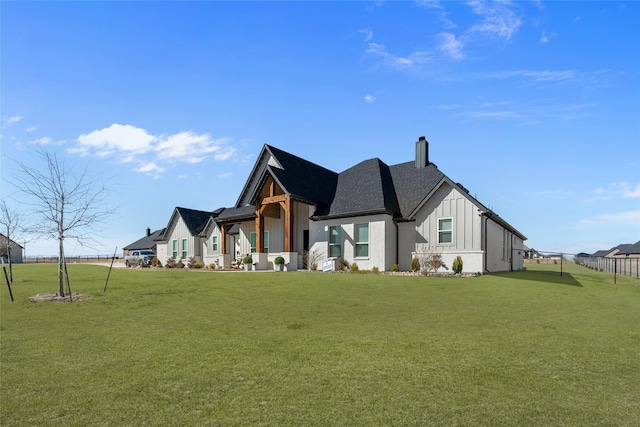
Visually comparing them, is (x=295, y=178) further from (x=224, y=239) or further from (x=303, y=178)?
(x=224, y=239)

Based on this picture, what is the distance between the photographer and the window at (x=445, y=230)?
20109mm

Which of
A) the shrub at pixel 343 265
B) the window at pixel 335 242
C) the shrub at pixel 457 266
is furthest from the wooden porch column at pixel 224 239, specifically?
the shrub at pixel 457 266

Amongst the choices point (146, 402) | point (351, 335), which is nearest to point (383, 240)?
point (351, 335)

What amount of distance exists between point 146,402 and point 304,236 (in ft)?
72.7

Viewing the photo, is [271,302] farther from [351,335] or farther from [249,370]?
[249,370]

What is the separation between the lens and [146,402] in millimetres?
4102

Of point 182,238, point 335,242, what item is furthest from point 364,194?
point 182,238

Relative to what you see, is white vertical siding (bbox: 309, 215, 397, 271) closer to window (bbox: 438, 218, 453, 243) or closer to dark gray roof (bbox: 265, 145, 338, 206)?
dark gray roof (bbox: 265, 145, 338, 206)

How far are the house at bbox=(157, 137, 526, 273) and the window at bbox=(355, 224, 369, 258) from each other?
6 centimetres

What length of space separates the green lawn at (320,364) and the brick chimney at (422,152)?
15.5 metres

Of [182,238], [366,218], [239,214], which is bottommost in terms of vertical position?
[182,238]

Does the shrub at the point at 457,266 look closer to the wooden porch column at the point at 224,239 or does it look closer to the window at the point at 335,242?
the window at the point at 335,242

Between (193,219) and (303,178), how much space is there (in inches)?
655

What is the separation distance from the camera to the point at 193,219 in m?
37.2
